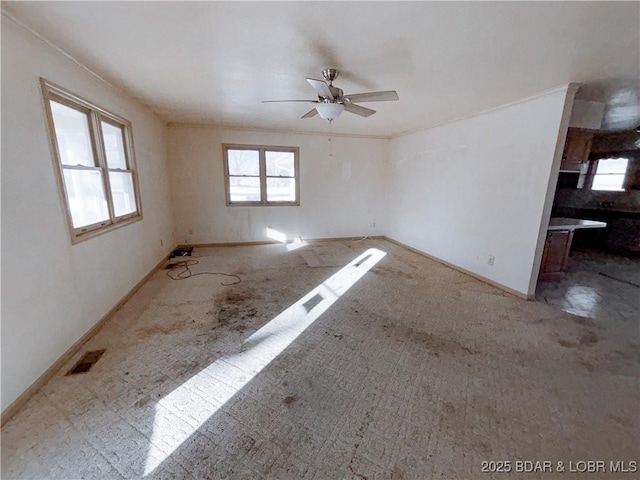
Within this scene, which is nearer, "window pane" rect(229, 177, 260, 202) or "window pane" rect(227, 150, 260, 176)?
"window pane" rect(227, 150, 260, 176)

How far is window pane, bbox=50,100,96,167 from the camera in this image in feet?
7.17

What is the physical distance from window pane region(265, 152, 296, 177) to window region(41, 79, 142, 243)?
2.56 m

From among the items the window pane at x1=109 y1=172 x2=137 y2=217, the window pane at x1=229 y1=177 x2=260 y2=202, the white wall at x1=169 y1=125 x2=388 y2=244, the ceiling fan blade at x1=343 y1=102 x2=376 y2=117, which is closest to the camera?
the ceiling fan blade at x1=343 y1=102 x2=376 y2=117

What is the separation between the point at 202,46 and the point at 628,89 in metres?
4.23

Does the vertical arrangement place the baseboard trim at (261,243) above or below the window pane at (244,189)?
below

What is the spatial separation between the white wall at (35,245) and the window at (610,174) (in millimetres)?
8993

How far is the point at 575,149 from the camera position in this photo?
3.26 m

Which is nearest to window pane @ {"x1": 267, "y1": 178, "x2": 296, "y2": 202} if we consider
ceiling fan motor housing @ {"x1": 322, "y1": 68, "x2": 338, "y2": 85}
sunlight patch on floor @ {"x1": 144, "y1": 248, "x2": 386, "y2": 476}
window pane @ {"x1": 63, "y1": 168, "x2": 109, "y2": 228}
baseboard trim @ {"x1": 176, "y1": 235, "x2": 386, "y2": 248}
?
baseboard trim @ {"x1": 176, "y1": 235, "x2": 386, "y2": 248}

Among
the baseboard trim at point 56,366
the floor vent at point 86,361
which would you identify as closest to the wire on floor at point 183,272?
the baseboard trim at point 56,366

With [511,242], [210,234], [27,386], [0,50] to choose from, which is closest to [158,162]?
[210,234]

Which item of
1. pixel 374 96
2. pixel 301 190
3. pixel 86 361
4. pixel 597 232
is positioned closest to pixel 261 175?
pixel 301 190

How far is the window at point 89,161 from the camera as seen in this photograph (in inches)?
85.1

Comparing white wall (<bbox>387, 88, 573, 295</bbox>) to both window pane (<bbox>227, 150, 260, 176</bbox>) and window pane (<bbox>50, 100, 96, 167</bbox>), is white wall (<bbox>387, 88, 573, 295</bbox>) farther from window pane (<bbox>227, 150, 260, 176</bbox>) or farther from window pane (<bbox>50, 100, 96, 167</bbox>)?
window pane (<bbox>50, 100, 96, 167</bbox>)

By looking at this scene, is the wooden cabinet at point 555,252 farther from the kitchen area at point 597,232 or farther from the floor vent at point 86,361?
the floor vent at point 86,361
